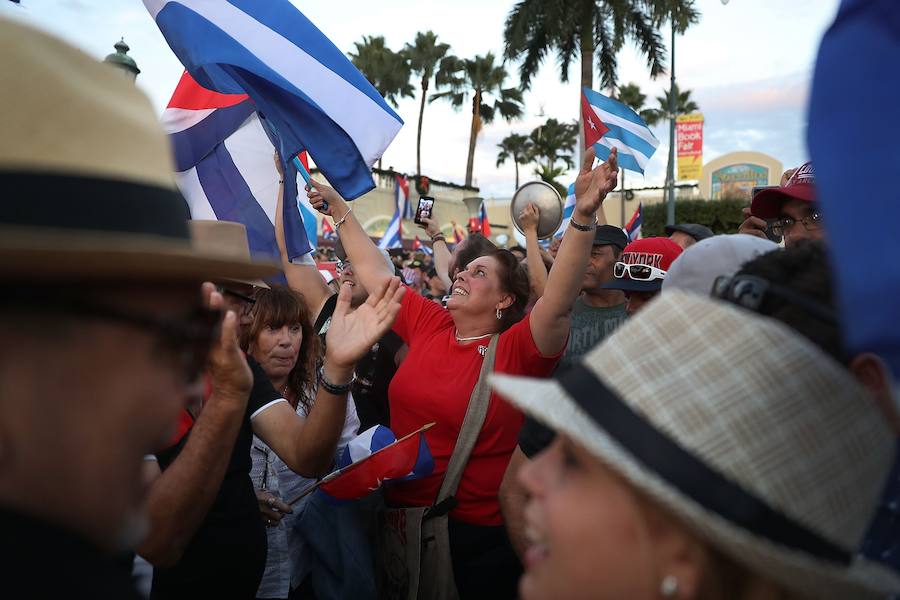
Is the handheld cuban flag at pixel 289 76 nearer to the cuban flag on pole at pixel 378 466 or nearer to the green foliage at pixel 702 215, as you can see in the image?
the cuban flag on pole at pixel 378 466

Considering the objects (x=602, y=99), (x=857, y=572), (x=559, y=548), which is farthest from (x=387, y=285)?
(x=602, y=99)

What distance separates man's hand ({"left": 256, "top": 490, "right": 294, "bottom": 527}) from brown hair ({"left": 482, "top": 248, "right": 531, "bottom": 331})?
4.62 feet

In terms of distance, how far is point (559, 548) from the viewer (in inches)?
46.6

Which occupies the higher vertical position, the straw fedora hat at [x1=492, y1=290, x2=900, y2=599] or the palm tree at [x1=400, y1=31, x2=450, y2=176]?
the palm tree at [x1=400, y1=31, x2=450, y2=176]

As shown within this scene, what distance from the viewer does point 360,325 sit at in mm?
2910

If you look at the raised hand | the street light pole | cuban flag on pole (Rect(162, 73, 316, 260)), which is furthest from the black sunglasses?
the street light pole

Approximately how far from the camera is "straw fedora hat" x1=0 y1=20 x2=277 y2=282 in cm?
96

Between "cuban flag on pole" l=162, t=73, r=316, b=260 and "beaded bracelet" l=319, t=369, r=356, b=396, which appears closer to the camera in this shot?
"beaded bracelet" l=319, t=369, r=356, b=396

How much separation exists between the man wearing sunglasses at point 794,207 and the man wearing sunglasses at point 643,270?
1.69ft

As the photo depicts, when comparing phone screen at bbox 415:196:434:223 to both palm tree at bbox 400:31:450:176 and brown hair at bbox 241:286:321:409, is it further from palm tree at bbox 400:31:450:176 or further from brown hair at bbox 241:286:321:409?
palm tree at bbox 400:31:450:176

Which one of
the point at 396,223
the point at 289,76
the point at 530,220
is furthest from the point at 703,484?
the point at 396,223

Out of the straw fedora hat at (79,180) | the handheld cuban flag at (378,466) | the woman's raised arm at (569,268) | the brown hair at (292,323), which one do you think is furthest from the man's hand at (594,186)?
the straw fedora hat at (79,180)

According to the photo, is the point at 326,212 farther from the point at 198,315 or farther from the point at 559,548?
the point at 559,548

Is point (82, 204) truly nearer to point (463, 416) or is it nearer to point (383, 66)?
point (463, 416)
